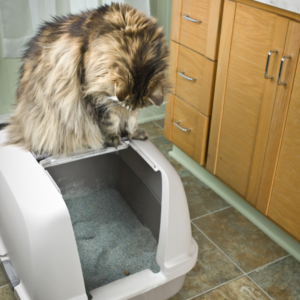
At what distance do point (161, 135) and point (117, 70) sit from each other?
1.35 metres

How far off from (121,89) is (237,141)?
0.74 m

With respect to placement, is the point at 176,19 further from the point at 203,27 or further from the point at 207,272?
the point at 207,272

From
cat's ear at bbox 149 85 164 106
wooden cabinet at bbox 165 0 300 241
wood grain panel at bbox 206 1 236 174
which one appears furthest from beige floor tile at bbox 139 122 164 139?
cat's ear at bbox 149 85 164 106

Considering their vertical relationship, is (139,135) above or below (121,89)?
below

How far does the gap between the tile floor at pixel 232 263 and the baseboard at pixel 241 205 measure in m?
0.02

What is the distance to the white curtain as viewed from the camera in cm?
185

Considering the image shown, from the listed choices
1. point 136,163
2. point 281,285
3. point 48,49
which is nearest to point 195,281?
point 281,285

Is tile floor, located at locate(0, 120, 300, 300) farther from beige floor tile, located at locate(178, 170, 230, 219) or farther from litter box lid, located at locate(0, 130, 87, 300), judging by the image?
litter box lid, located at locate(0, 130, 87, 300)

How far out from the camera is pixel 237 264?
1.44 metres

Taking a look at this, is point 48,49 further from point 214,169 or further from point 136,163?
point 214,169

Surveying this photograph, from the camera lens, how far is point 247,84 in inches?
56.1

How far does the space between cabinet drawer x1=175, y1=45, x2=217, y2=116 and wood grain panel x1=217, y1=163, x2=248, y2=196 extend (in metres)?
0.26

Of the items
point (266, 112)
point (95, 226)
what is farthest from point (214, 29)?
point (95, 226)

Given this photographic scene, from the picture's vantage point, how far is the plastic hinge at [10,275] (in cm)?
108
